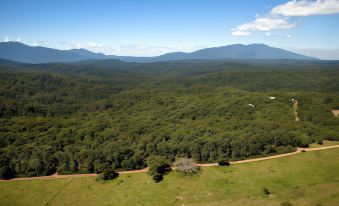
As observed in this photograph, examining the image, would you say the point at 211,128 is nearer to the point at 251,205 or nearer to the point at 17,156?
the point at 251,205

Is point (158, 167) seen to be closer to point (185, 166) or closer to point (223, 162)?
point (185, 166)

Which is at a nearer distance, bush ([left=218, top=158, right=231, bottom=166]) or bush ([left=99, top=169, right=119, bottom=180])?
bush ([left=99, top=169, right=119, bottom=180])

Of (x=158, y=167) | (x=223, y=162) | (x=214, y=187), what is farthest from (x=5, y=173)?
(x=223, y=162)

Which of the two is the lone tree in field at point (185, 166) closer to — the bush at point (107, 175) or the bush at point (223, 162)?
the bush at point (223, 162)

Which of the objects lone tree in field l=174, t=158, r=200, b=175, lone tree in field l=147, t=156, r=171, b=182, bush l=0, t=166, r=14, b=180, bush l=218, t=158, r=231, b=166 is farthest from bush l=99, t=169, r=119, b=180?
bush l=218, t=158, r=231, b=166

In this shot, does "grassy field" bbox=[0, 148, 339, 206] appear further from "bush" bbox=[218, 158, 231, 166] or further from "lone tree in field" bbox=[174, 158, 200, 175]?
"lone tree in field" bbox=[174, 158, 200, 175]
